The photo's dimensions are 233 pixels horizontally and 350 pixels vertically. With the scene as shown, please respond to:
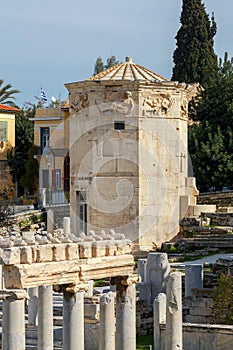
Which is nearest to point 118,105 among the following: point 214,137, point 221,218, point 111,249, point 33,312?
point 221,218

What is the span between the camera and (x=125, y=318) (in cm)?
2092

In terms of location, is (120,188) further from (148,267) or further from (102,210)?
(148,267)

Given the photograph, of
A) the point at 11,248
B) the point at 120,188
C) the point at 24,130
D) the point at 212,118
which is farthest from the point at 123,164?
the point at 24,130

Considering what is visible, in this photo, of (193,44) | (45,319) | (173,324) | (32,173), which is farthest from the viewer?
(32,173)

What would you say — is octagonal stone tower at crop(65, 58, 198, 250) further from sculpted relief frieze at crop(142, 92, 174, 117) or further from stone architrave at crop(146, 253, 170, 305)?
stone architrave at crop(146, 253, 170, 305)

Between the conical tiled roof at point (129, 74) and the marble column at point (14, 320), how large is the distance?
20.1m

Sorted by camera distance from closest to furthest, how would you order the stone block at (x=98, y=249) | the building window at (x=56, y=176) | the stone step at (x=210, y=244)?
the stone block at (x=98, y=249) → the stone step at (x=210, y=244) → the building window at (x=56, y=176)

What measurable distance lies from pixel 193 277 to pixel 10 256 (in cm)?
1061

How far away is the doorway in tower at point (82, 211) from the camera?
38625 mm

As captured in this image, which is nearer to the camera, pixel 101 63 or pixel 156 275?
pixel 156 275

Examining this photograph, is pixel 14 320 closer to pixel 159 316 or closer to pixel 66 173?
pixel 159 316

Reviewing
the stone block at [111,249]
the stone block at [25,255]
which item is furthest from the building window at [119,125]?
the stone block at [25,255]

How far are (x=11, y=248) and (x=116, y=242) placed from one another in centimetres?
295

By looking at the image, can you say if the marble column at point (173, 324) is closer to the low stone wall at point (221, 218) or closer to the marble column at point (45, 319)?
the marble column at point (45, 319)
